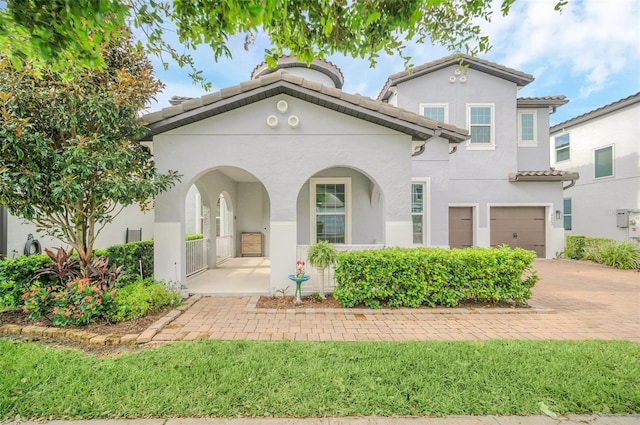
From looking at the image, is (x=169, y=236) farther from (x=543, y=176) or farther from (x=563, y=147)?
(x=563, y=147)

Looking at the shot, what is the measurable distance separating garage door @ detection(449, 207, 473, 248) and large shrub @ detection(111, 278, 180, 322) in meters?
11.2

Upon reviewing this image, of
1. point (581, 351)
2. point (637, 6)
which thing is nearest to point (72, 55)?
point (581, 351)

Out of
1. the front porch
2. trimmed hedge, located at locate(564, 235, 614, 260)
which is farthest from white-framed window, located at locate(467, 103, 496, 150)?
the front porch

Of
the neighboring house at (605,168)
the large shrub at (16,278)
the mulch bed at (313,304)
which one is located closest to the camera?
the large shrub at (16,278)

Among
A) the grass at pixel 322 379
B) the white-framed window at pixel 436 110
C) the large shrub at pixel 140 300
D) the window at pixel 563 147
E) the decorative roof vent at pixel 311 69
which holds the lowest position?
the grass at pixel 322 379

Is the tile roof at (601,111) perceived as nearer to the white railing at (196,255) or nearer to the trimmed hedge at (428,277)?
the trimmed hedge at (428,277)

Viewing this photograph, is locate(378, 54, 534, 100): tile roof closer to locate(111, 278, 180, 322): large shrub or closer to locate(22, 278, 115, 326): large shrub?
locate(111, 278, 180, 322): large shrub

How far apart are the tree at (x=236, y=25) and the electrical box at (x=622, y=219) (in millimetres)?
13956

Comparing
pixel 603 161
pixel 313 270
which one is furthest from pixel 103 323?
pixel 603 161

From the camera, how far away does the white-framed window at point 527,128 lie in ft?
41.4

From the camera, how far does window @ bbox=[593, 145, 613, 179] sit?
44.1 ft

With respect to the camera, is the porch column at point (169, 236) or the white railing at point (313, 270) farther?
the white railing at point (313, 270)

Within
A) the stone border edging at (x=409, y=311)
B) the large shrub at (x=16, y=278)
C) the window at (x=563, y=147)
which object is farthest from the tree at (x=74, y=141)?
the window at (x=563, y=147)

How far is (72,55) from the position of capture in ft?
10.7
